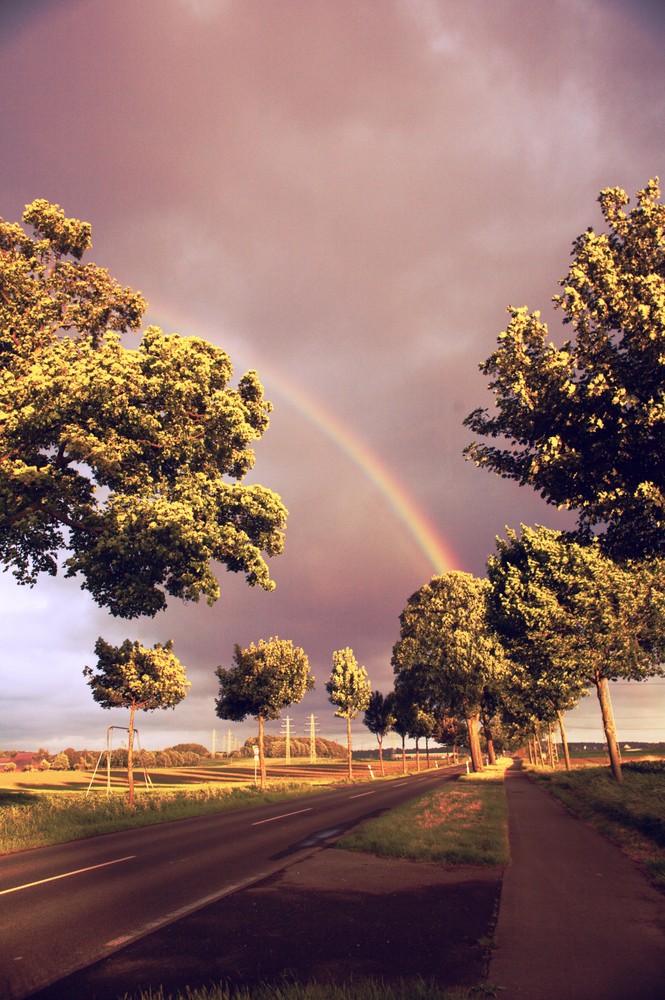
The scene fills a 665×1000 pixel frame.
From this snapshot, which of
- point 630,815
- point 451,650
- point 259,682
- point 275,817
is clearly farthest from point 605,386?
point 451,650

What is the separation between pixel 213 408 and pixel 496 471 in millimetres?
9397

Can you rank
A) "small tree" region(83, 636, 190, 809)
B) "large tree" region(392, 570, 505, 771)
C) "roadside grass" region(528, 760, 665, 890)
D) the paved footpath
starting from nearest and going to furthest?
the paved footpath
"roadside grass" region(528, 760, 665, 890)
"small tree" region(83, 636, 190, 809)
"large tree" region(392, 570, 505, 771)

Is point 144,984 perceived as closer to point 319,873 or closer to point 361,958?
point 361,958

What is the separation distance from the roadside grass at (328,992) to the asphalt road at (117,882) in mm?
1524

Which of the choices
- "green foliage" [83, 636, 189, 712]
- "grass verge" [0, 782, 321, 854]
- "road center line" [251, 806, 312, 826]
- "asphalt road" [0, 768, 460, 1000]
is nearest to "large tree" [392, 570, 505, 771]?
"grass verge" [0, 782, 321, 854]

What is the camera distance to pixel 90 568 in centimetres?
1834

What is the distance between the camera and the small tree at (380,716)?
62625 mm

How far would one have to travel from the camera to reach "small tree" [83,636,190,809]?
25234 mm

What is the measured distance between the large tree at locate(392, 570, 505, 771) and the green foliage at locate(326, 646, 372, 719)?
11.3 feet

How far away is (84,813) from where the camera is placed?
20125 mm

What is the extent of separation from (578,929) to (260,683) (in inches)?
1289

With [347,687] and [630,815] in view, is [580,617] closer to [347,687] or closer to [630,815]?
[630,815]

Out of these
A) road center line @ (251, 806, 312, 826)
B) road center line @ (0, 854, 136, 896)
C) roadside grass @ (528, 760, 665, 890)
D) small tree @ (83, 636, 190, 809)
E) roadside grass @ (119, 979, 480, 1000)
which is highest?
small tree @ (83, 636, 190, 809)

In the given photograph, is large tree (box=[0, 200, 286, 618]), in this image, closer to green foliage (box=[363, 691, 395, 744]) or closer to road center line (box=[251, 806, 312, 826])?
road center line (box=[251, 806, 312, 826])
